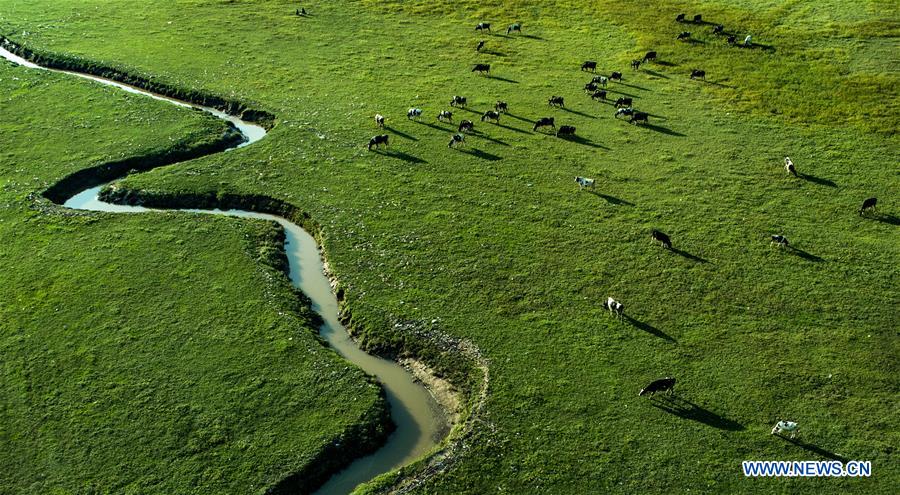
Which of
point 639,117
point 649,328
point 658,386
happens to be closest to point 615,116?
point 639,117

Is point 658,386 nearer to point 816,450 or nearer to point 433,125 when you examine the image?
point 816,450

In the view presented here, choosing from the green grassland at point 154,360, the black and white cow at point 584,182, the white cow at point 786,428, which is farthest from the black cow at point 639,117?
the white cow at point 786,428

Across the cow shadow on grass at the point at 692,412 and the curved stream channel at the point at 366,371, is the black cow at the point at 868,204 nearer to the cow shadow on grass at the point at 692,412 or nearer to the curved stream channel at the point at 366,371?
the cow shadow on grass at the point at 692,412

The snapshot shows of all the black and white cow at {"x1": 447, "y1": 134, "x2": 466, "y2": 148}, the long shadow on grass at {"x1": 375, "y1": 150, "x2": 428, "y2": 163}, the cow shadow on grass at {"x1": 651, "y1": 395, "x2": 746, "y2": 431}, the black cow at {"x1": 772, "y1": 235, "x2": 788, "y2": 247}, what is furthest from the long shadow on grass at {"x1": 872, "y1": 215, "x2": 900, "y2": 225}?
the long shadow on grass at {"x1": 375, "y1": 150, "x2": 428, "y2": 163}

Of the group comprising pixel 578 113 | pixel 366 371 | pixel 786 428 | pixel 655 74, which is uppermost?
pixel 655 74

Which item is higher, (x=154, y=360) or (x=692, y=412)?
(x=692, y=412)

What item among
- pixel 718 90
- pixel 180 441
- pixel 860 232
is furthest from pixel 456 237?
pixel 718 90
